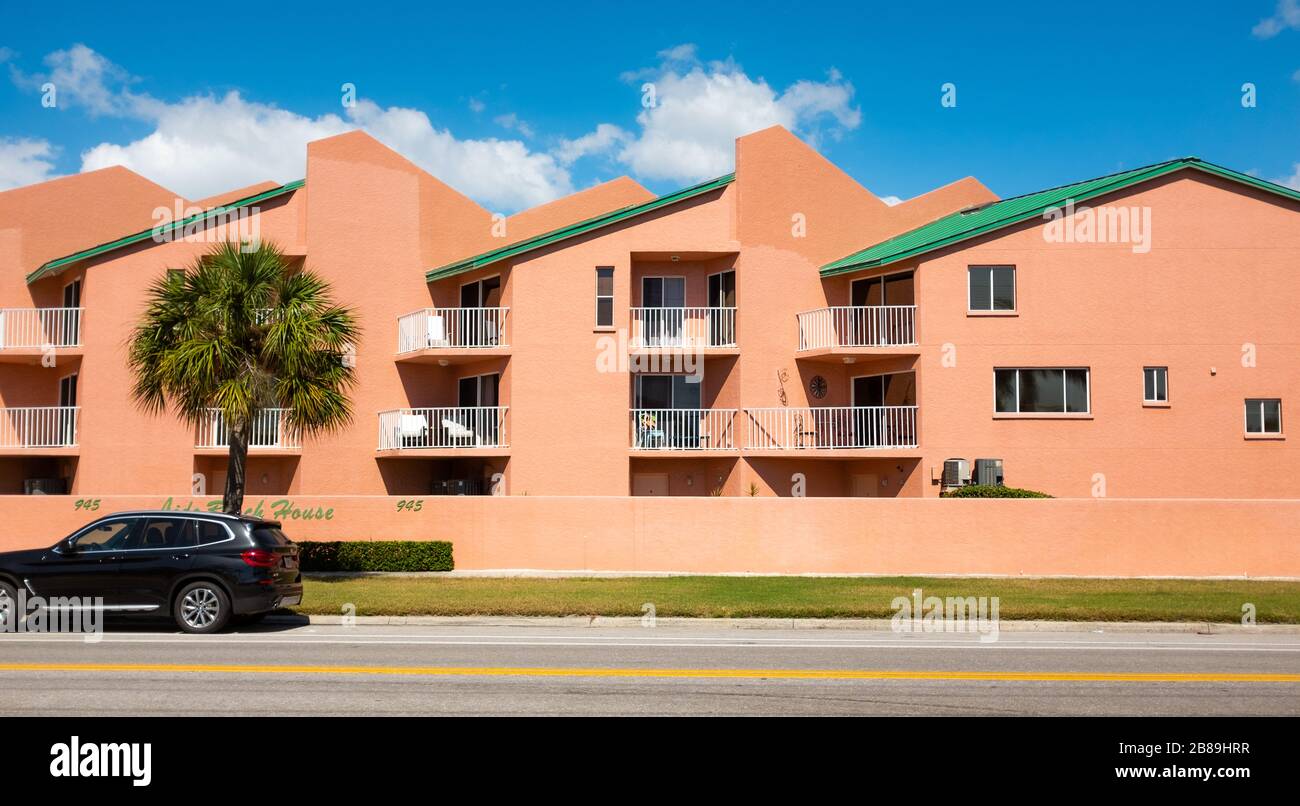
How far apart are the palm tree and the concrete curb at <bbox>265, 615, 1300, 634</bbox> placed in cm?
538

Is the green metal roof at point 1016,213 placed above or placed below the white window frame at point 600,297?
above

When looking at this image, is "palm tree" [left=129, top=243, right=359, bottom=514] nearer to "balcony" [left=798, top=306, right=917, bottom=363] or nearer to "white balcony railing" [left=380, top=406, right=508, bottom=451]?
"white balcony railing" [left=380, top=406, right=508, bottom=451]

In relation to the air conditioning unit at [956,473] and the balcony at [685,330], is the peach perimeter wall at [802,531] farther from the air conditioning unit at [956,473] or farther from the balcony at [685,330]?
the balcony at [685,330]

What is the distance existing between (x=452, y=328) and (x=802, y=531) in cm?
1254

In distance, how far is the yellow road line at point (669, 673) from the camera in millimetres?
11883

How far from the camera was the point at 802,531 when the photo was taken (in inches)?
987

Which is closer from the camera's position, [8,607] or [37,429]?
[8,607]

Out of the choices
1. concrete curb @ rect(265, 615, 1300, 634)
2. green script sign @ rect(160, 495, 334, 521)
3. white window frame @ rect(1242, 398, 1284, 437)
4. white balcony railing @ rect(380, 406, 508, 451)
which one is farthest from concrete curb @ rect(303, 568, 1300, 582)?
white balcony railing @ rect(380, 406, 508, 451)

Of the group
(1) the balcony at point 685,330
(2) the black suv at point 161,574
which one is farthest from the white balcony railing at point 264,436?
(2) the black suv at point 161,574

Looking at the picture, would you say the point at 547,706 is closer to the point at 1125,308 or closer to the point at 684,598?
the point at 684,598

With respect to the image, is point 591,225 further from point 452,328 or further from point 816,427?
point 816,427

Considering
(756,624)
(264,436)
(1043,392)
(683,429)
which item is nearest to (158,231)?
(264,436)

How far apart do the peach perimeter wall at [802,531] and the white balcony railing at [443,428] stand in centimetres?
556

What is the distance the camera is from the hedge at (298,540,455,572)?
24.4 meters
